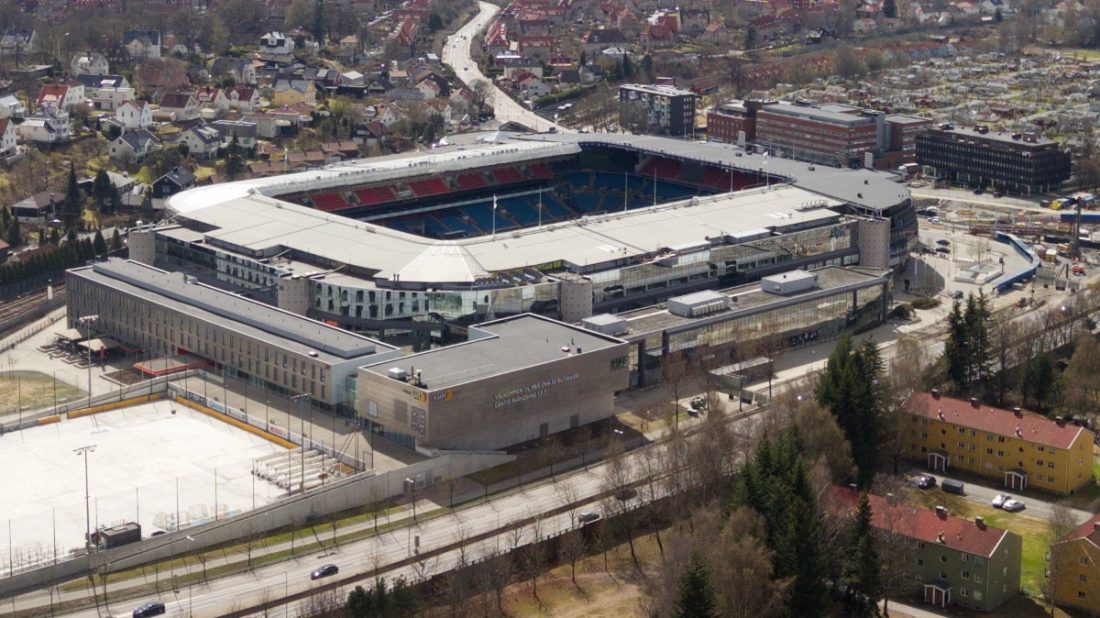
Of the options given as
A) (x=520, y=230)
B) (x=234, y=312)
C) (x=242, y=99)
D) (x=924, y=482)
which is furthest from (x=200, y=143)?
(x=924, y=482)

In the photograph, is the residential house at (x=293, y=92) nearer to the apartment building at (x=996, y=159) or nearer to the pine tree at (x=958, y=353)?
the apartment building at (x=996, y=159)

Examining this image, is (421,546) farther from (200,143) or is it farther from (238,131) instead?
(238,131)

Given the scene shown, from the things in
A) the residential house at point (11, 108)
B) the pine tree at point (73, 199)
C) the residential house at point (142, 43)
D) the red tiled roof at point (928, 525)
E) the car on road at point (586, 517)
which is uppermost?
the residential house at point (142, 43)

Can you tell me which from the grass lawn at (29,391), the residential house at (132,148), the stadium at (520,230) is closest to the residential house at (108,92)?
the residential house at (132,148)

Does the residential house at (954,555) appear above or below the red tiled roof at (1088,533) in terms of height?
below

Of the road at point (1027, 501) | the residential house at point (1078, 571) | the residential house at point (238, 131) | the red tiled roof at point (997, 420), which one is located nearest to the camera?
the residential house at point (1078, 571)

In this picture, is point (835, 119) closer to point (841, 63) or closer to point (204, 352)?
point (841, 63)

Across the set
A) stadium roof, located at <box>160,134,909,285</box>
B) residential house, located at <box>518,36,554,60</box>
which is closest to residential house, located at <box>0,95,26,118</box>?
stadium roof, located at <box>160,134,909,285</box>
